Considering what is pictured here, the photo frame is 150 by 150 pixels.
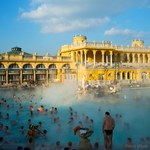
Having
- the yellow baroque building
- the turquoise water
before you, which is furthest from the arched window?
the turquoise water

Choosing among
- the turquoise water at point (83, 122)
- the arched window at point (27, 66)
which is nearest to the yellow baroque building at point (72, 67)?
the arched window at point (27, 66)

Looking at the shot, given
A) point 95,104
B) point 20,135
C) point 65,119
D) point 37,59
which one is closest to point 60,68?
point 37,59

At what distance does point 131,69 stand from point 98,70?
30.6 ft

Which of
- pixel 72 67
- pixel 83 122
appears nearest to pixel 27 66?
pixel 72 67

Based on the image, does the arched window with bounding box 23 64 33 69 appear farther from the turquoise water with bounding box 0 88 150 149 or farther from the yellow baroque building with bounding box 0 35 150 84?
the turquoise water with bounding box 0 88 150 149

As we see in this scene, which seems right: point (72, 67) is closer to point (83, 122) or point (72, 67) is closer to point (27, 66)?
point (27, 66)

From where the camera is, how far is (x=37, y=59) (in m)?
44.2

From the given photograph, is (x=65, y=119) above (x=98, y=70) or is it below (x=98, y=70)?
below

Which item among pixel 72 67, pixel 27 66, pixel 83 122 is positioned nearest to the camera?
pixel 83 122

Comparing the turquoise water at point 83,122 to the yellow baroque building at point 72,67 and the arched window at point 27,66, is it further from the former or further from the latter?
the arched window at point 27,66

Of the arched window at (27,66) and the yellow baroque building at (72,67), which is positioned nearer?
Result: the yellow baroque building at (72,67)

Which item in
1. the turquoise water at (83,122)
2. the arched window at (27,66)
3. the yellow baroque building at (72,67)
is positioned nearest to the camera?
the turquoise water at (83,122)

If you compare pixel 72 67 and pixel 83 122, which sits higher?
pixel 72 67

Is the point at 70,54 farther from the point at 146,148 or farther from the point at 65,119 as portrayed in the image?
the point at 146,148
